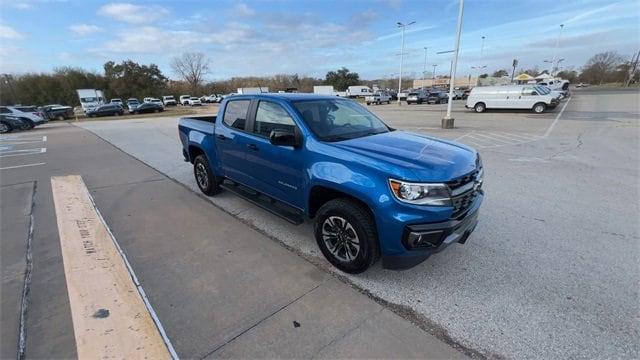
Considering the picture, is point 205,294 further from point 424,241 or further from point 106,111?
point 106,111

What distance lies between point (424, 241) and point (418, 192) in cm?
42

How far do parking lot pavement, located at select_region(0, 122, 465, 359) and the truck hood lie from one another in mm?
1197

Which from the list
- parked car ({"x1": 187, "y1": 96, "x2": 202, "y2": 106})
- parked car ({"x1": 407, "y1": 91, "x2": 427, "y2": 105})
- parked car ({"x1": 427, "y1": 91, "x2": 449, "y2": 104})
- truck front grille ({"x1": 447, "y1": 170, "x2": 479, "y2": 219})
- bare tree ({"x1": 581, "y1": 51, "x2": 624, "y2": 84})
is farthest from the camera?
bare tree ({"x1": 581, "y1": 51, "x2": 624, "y2": 84})

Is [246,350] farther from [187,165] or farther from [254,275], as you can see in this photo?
[187,165]

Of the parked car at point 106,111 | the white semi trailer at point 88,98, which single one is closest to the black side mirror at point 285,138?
the parked car at point 106,111

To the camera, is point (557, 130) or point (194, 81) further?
point (194, 81)

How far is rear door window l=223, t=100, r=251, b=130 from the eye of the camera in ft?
14.4

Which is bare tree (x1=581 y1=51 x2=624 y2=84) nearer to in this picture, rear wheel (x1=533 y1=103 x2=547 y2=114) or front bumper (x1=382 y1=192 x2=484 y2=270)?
rear wheel (x1=533 y1=103 x2=547 y2=114)

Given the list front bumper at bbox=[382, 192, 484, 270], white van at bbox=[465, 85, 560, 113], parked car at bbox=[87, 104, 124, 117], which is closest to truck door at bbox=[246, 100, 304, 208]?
front bumper at bbox=[382, 192, 484, 270]

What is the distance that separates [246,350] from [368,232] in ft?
4.42

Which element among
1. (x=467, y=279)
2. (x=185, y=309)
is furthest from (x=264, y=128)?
(x=467, y=279)

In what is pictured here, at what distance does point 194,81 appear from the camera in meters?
81.2

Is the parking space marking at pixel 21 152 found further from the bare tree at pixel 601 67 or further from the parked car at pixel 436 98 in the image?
the bare tree at pixel 601 67

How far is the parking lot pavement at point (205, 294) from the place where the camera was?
91.1 inches
